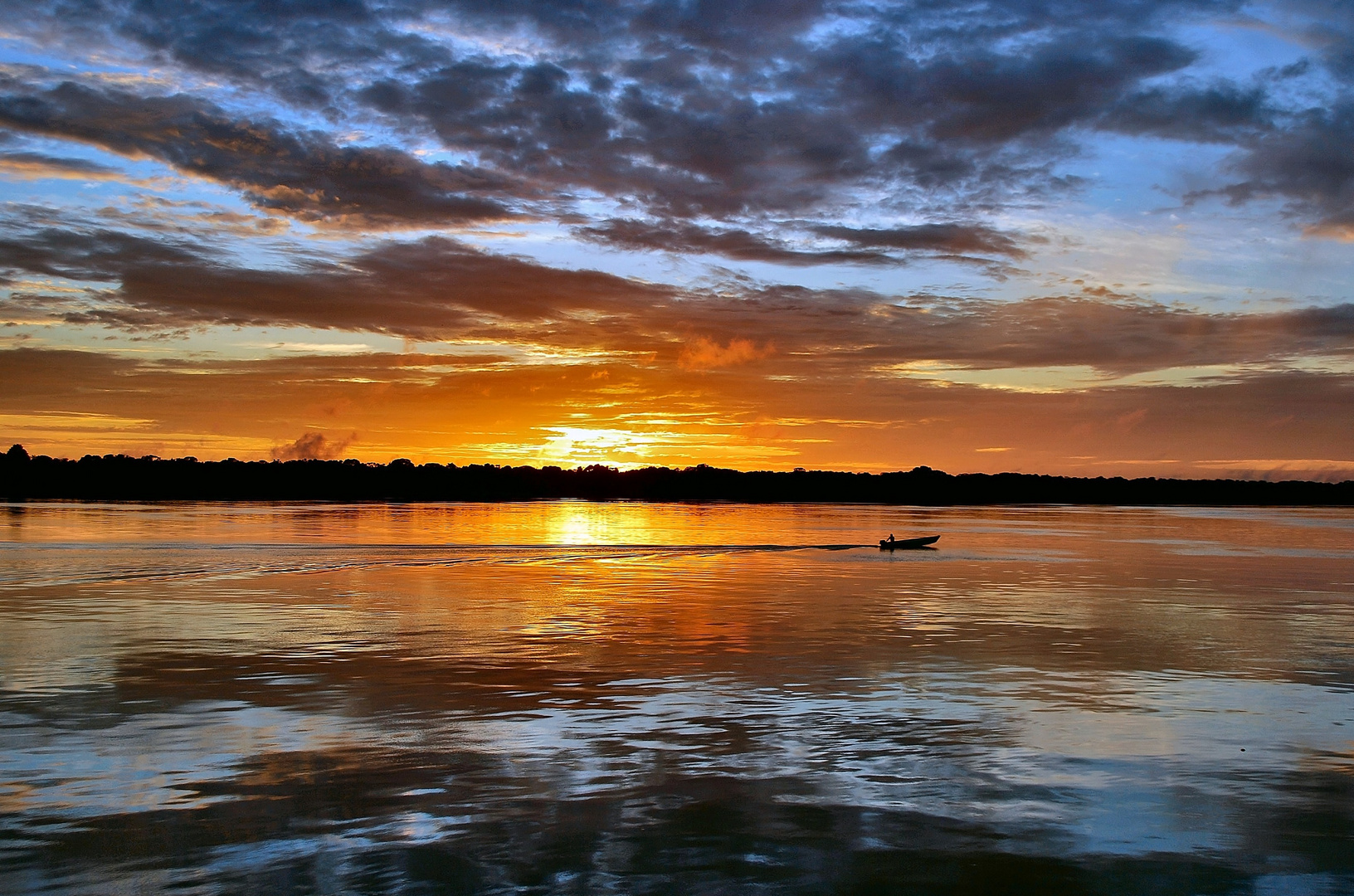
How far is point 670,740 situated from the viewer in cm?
1361

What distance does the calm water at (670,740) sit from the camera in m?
9.32

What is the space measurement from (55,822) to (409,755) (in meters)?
3.88

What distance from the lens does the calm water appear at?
9.32m

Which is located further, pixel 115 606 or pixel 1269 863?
pixel 115 606

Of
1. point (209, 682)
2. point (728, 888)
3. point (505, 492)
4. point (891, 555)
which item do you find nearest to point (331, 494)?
point (505, 492)

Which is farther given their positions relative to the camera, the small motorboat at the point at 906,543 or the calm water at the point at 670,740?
the small motorboat at the point at 906,543

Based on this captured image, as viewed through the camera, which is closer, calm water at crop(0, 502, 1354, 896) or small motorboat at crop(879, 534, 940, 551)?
calm water at crop(0, 502, 1354, 896)

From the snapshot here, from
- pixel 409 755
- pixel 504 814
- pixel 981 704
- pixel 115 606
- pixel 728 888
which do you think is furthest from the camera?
pixel 115 606

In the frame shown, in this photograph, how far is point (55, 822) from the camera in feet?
32.9

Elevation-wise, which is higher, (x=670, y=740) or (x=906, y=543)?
(x=906, y=543)

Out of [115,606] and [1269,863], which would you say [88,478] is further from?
[1269,863]

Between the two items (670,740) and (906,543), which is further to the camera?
(906,543)

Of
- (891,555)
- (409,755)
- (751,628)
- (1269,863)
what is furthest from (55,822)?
(891,555)

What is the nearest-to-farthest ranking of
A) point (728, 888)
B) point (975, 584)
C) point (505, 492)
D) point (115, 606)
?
point (728, 888) → point (115, 606) → point (975, 584) → point (505, 492)
